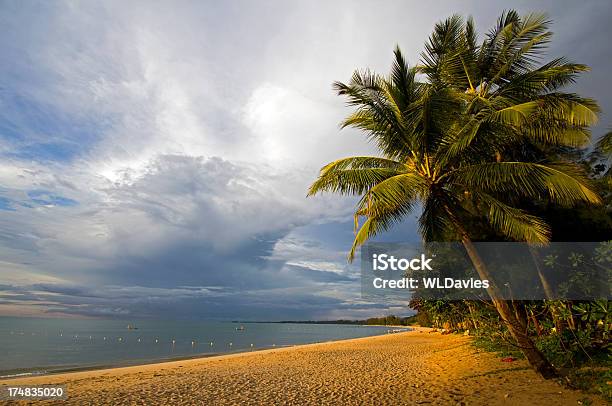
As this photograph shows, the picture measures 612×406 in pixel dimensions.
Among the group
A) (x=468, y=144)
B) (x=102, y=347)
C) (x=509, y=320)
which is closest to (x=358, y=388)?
(x=509, y=320)

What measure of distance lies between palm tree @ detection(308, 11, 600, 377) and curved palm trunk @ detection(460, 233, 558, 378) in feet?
0.08

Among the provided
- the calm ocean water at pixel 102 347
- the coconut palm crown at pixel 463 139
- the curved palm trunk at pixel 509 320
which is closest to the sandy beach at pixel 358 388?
the curved palm trunk at pixel 509 320

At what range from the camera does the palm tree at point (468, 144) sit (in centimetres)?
841

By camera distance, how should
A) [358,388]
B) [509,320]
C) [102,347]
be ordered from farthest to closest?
[102,347] < [358,388] < [509,320]

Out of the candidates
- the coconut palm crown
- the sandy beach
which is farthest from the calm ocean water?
the coconut palm crown

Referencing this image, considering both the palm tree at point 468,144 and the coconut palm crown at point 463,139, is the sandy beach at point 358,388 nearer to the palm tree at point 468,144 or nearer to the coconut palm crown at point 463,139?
the palm tree at point 468,144

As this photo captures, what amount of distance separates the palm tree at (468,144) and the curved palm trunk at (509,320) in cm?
2

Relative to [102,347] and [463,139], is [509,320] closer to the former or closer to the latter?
[463,139]

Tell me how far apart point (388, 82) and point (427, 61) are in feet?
7.44

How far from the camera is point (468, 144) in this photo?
28.0 ft

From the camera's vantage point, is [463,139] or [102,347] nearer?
[463,139]

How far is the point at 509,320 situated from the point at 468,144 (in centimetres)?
403

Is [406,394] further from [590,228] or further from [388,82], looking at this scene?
[388,82]

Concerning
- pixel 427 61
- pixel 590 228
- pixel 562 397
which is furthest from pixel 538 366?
pixel 427 61
